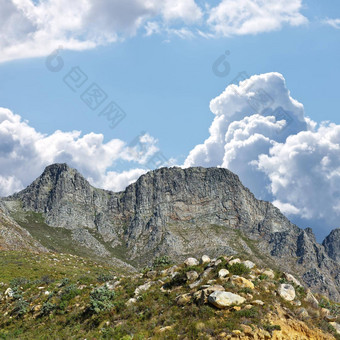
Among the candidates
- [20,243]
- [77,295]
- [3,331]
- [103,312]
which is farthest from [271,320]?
[20,243]

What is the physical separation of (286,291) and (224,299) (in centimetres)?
731

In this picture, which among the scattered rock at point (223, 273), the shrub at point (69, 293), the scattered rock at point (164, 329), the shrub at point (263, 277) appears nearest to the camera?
the scattered rock at point (164, 329)

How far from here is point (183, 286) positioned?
110 feet

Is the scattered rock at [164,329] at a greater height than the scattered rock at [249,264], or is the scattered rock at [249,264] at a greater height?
the scattered rock at [249,264]

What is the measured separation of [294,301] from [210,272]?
8240mm

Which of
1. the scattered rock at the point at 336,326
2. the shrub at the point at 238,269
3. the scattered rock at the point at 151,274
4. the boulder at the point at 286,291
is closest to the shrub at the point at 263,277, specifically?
the shrub at the point at 238,269

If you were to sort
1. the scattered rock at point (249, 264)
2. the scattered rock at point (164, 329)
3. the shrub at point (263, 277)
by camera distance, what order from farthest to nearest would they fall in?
the scattered rock at point (249, 264) < the shrub at point (263, 277) < the scattered rock at point (164, 329)

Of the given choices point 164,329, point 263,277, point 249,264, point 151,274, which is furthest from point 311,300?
point 151,274

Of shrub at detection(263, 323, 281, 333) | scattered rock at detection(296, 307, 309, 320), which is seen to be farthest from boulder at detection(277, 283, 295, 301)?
shrub at detection(263, 323, 281, 333)

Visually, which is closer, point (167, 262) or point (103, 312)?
point (103, 312)

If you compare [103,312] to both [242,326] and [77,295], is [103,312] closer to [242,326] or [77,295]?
[77,295]

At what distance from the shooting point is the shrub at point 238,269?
33188 millimetres

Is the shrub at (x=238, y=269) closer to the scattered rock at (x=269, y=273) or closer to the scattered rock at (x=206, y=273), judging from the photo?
the scattered rock at (x=206, y=273)

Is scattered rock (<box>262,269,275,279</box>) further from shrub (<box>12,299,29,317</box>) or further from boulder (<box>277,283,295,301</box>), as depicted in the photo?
shrub (<box>12,299,29,317</box>)
